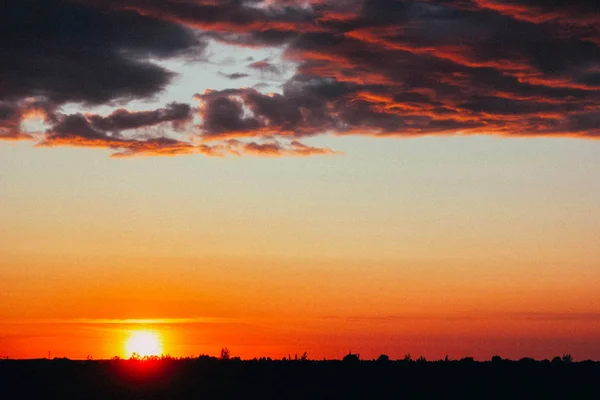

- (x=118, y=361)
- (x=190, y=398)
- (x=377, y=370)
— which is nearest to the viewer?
(x=190, y=398)

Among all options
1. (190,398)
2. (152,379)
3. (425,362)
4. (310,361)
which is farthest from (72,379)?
(425,362)

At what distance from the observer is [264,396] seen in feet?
146

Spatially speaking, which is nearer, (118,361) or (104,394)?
(104,394)

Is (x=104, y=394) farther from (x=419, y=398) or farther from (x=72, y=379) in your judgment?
(x=419, y=398)

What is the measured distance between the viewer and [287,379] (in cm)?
4903

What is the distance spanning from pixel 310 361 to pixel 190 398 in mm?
14025

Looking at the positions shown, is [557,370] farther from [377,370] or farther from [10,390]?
[10,390]

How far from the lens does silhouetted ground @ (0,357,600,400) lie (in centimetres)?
4516

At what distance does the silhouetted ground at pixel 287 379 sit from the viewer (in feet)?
148

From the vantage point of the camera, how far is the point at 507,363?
57.1 m

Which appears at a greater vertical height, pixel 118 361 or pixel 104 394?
pixel 118 361

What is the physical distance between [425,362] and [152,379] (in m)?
15.5

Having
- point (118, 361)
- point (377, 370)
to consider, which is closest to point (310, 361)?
point (377, 370)

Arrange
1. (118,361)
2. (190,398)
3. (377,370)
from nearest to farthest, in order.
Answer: (190,398), (377,370), (118,361)
